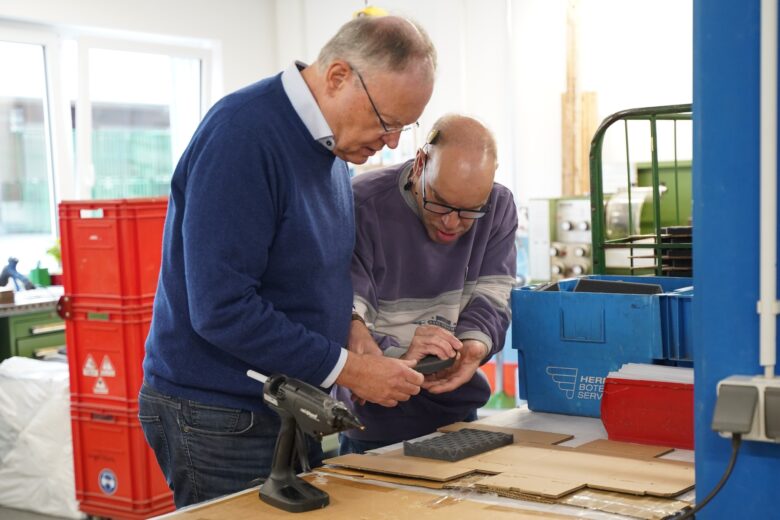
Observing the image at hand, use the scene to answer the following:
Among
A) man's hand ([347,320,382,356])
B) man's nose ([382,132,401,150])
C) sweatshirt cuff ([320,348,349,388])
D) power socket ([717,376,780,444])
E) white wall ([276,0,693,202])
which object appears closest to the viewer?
power socket ([717,376,780,444])

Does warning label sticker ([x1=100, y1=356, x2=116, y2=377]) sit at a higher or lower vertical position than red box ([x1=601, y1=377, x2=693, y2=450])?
lower

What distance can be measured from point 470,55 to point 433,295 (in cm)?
429

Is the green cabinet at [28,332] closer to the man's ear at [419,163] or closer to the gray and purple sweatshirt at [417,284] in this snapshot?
the gray and purple sweatshirt at [417,284]

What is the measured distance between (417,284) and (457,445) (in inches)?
17.4

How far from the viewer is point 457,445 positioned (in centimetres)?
165

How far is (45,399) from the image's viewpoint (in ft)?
13.2

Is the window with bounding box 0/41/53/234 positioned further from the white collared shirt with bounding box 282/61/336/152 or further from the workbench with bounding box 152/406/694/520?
the workbench with bounding box 152/406/694/520

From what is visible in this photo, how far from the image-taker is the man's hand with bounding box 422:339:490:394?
1877 millimetres

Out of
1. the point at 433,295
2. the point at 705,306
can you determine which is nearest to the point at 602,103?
the point at 433,295

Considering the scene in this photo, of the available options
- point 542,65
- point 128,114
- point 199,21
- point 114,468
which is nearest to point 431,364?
point 114,468

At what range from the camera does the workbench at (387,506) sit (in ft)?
4.29

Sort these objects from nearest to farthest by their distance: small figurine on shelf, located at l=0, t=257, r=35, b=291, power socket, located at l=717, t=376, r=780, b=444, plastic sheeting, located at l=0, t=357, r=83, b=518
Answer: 1. power socket, located at l=717, t=376, r=780, b=444
2. plastic sheeting, located at l=0, t=357, r=83, b=518
3. small figurine on shelf, located at l=0, t=257, r=35, b=291

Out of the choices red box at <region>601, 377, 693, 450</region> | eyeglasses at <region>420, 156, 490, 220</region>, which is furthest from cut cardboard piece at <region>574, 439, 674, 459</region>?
eyeglasses at <region>420, 156, 490, 220</region>

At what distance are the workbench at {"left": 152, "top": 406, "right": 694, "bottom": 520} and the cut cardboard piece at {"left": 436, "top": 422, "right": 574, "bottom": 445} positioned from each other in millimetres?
358
